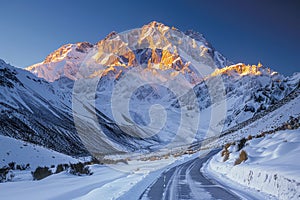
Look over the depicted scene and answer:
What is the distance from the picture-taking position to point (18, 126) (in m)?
60.2

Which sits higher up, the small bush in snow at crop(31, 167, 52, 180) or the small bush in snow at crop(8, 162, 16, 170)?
the small bush in snow at crop(8, 162, 16, 170)

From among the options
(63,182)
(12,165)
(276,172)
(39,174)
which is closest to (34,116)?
(12,165)

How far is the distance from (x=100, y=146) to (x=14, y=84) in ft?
125

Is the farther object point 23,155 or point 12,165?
point 23,155

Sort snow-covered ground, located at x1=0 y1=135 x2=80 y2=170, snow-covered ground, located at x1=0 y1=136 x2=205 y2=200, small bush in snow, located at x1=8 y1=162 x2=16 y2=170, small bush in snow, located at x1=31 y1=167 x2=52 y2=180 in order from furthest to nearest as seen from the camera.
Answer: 1. snow-covered ground, located at x1=0 y1=135 x2=80 y2=170
2. small bush in snow, located at x1=8 y1=162 x2=16 y2=170
3. small bush in snow, located at x1=31 y1=167 x2=52 y2=180
4. snow-covered ground, located at x1=0 y1=136 x2=205 y2=200

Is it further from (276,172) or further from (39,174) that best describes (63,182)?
(276,172)

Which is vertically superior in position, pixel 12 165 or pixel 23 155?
pixel 23 155

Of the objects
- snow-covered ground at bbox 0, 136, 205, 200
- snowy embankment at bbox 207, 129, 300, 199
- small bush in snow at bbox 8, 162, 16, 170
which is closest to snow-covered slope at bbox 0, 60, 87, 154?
snow-covered ground at bbox 0, 136, 205, 200

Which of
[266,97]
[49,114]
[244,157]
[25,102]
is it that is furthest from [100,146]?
[266,97]

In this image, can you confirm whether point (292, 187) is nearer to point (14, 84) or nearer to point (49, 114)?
point (49, 114)

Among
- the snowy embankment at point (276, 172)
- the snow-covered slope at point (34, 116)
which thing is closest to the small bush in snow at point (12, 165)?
the snowy embankment at point (276, 172)

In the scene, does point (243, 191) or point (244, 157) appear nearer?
point (243, 191)

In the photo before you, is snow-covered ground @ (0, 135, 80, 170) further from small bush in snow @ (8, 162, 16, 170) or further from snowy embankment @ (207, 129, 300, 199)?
snowy embankment @ (207, 129, 300, 199)

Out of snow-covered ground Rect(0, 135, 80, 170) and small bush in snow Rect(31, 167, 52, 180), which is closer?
small bush in snow Rect(31, 167, 52, 180)
